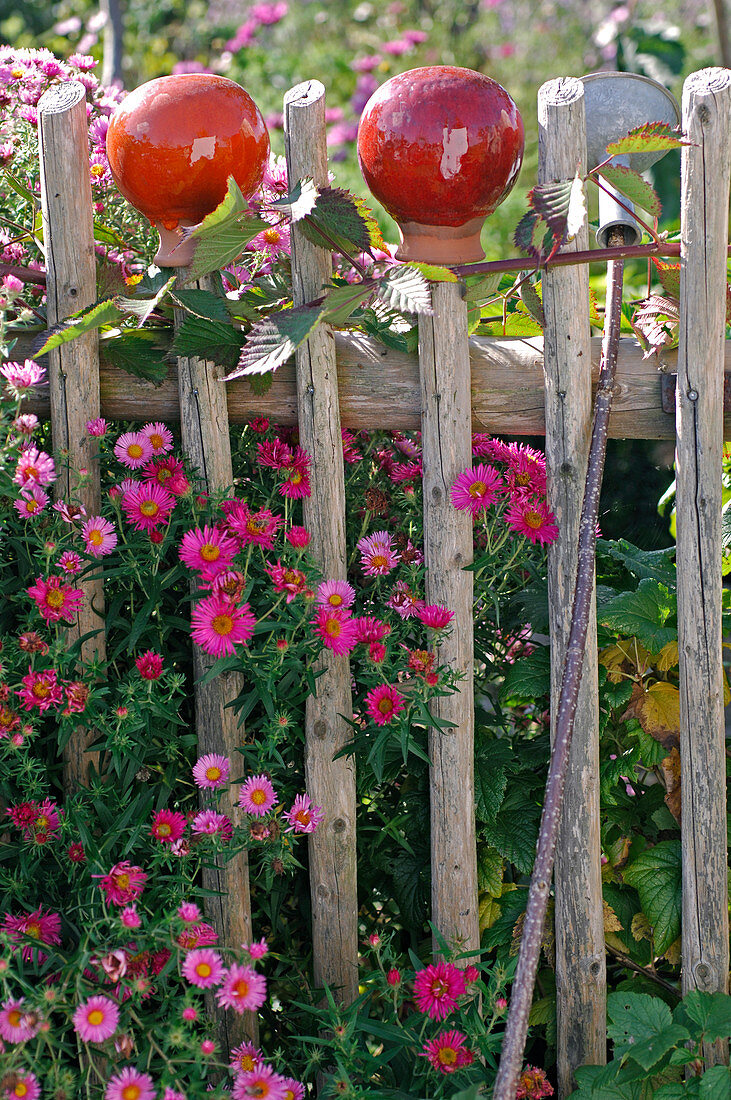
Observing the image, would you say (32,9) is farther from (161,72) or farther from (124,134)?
(124,134)

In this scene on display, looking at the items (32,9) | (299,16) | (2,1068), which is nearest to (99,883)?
(2,1068)

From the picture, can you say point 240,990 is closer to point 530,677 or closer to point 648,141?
point 530,677

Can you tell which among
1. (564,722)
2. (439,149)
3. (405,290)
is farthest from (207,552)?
(439,149)

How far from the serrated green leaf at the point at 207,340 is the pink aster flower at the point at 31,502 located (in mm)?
293

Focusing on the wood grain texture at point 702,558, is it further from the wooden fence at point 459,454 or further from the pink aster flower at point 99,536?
the pink aster flower at point 99,536

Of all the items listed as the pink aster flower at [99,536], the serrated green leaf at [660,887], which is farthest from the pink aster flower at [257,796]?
the serrated green leaf at [660,887]

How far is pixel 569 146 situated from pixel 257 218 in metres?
0.48

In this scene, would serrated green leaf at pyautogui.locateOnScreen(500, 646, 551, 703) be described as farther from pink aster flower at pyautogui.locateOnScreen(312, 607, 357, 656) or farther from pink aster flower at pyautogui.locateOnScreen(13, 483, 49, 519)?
pink aster flower at pyautogui.locateOnScreen(13, 483, 49, 519)

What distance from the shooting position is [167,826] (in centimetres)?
135

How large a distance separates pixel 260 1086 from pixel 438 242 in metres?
1.22

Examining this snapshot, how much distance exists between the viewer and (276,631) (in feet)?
4.67

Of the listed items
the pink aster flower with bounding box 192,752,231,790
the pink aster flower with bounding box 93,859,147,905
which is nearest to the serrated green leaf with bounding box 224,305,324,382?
the pink aster flower with bounding box 192,752,231,790

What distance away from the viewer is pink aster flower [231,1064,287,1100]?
121cm

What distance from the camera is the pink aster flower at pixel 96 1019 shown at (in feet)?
3.79
